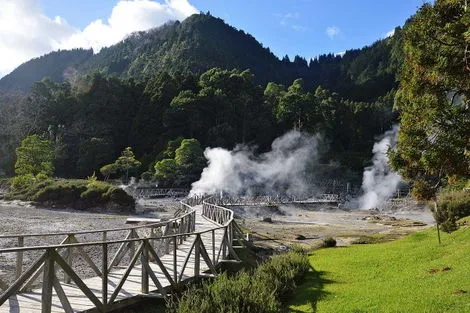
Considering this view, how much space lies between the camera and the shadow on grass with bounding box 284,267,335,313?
9.61 meters

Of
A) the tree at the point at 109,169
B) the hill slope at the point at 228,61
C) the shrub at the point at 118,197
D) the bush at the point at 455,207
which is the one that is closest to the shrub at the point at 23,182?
the tree at the point at 109,169

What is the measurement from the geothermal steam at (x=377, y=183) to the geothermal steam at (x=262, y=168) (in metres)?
11.2

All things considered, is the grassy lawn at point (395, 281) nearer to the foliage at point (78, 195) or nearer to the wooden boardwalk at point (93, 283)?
the wooden boardwalk at point (93, 283)

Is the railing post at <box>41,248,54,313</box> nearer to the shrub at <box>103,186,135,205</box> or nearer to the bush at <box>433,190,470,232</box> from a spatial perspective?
the bush at <box>433,190,470,232</box>

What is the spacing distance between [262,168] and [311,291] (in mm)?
66991

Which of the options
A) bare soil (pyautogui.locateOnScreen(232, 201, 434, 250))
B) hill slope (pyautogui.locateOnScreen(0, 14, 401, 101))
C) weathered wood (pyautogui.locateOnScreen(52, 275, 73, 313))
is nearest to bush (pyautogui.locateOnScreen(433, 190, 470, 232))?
bare soil (pyautogui.locateOnScreen(232, 201, 434, 250))

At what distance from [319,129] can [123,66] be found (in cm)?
11629

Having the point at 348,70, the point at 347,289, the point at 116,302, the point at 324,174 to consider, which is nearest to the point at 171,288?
the point at 116,302

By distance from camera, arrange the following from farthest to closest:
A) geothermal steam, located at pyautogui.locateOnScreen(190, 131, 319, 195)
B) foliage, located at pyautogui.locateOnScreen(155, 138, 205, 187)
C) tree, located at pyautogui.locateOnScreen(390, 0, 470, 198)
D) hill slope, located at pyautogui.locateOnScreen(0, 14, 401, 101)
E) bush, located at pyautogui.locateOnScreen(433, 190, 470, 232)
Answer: hill slope, located at pyautogui.locateOnScreen(0, 14, 401, 101) → geothermal steam, located at pyautogui.locateOnScreen(190, 131, 319, 195) → foliage, located at pyautogui.locateOnScreen(155, 138, 205, 187) → bush, located at pyautogui.locateOnScreen(433, 190, 470, 232) → tree, located at pyautogui.locateOnScreen(390, 0, 470, 198)

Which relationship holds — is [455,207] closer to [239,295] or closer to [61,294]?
[239,295]

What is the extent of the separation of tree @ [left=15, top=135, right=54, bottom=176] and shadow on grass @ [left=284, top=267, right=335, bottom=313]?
5490 cm

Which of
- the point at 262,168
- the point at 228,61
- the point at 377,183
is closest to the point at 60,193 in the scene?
the point at 262,168

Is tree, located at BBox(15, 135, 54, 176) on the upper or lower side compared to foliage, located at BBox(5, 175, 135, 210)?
upper

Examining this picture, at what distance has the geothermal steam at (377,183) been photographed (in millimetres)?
63544
